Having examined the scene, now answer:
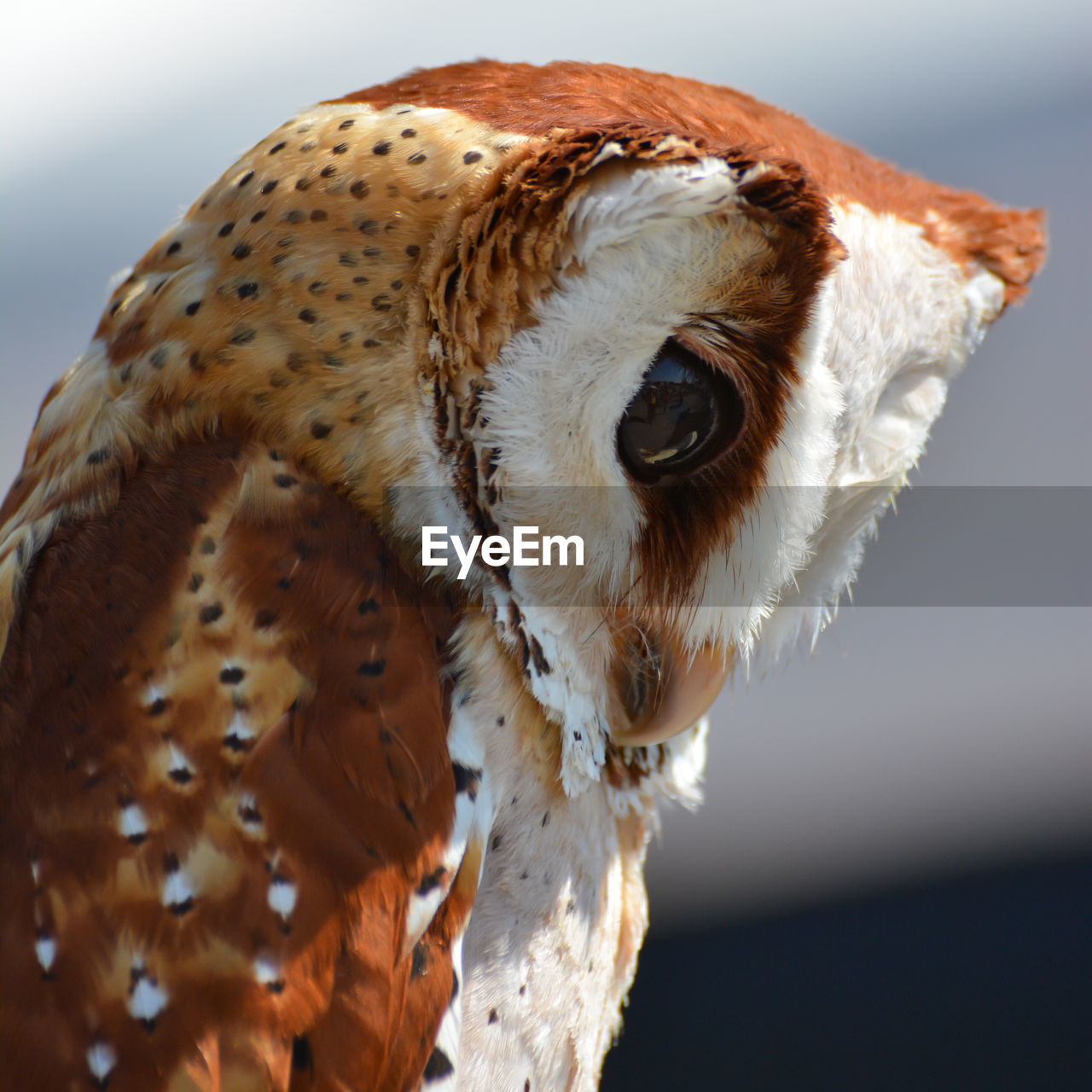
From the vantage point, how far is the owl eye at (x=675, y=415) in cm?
70

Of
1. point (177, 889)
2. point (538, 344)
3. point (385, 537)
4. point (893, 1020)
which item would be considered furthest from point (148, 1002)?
point (893, 1020)

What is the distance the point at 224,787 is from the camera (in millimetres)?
647

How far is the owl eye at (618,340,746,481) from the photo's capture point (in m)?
0.70

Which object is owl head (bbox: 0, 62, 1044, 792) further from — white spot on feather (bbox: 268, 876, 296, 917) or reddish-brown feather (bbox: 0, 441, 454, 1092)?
white spot on feather (bbox: 268, 876, 296, 917)

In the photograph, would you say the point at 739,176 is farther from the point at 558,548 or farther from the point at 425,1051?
the point at 425,1051

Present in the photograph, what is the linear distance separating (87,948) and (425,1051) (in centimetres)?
23

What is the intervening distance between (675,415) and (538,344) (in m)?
0.11

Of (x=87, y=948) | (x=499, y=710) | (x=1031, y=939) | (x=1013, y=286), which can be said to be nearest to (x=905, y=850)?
(x=1031, y=939)

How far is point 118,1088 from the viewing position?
1.97 feet

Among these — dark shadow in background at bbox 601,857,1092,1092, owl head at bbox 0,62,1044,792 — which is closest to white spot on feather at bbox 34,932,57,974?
owl head at bbox 0,62,1044,792

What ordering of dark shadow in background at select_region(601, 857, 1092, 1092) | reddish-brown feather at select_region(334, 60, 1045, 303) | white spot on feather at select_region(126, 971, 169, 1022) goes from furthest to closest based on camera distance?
dark shadow in background at select_region(601, 857, 1092, 1092) < reddish-brown feather at select_region(334, 60, 1045, 303) < white spot on feather at select_region(126, 971, 169, 1022)

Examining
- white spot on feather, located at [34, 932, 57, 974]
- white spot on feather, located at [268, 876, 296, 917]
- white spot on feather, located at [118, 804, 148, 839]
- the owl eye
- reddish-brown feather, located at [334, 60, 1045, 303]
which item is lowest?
white spot on feather, located at [34, 932, 57, 974]

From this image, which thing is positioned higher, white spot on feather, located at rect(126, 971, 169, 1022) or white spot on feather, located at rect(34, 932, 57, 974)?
white spot on feather, located at rect(34, 932, 57, 974)

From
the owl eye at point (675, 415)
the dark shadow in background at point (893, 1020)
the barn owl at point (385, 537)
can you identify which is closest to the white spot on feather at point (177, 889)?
the barn owl at point (385, 537)
